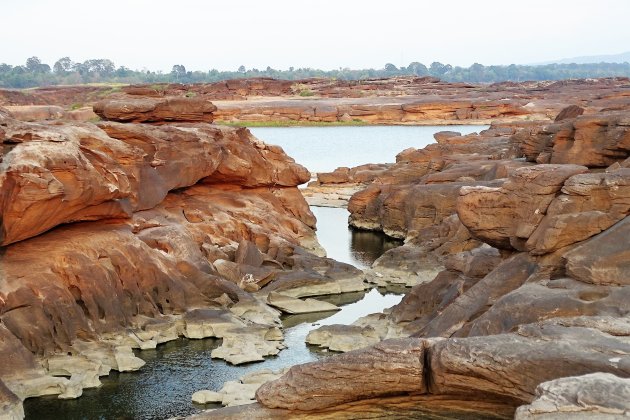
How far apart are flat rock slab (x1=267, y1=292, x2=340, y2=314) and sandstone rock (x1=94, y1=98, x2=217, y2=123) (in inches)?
435

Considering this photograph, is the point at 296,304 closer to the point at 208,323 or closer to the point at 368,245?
the point at 208,323

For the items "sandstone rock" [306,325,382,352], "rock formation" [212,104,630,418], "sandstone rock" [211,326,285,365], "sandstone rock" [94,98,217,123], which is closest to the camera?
"rock formation" [212,104,630,418]

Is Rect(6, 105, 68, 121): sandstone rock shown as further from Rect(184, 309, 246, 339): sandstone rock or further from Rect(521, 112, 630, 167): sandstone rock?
Rect(521, 112, 630, 167): sandstone rock

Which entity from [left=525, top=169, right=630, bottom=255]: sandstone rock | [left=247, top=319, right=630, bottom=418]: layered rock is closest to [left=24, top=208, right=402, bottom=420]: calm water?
[left=247, top=319, right=630, bottom=418]: layered rock

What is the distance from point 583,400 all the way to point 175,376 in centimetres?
Answer: 1579

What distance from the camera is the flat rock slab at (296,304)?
35.1 meters

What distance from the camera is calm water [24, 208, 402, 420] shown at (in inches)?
960

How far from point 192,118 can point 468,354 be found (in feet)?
98.5

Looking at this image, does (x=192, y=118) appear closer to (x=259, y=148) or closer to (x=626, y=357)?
(x=259, y=148)

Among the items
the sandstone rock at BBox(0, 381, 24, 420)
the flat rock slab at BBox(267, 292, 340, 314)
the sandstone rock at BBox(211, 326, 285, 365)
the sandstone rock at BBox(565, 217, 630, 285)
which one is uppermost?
the sandstone rock at BBox(565, 217, 630, 285)

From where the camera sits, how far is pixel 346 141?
98938mm

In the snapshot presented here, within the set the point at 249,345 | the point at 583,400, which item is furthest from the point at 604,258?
the point at 249,345

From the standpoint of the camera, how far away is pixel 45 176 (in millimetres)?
29391

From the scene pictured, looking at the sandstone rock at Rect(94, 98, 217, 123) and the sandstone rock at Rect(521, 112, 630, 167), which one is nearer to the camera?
the sandstone rock at Rect(521, 112, 630, 167)
